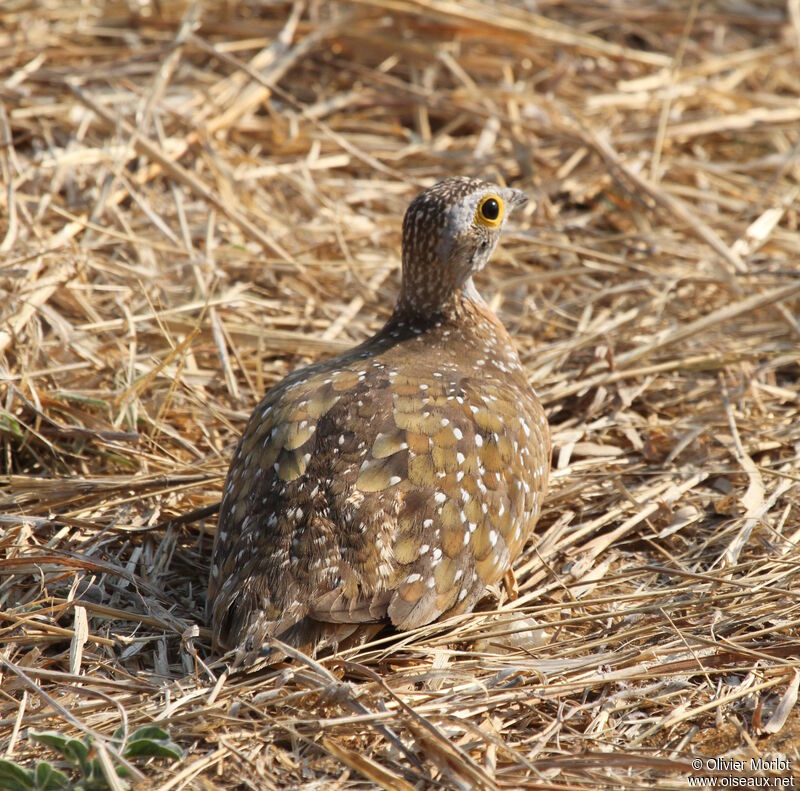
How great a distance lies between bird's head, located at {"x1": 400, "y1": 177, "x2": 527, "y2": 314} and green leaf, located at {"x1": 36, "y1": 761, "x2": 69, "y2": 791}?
2.86m

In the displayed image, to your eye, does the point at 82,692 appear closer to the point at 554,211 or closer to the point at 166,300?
the point at 166,300

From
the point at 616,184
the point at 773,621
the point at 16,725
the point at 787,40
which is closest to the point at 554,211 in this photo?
the point at 616,184

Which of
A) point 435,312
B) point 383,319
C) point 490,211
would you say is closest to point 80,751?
point 435,312

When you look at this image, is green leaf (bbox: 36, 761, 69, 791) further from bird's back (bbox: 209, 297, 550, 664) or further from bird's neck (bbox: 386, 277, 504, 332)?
bird's neck (bbox: 386, 277, 504, 332)

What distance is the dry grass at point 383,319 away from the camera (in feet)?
13.3

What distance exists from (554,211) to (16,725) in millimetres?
5306

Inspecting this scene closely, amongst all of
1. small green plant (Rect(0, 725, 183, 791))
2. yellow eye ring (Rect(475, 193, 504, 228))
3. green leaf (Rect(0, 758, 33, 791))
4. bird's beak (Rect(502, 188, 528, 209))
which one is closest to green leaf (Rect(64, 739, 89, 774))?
small green plant (Rect(0, 725, 183, 791))

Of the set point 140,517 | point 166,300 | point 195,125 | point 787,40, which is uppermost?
point 787,40

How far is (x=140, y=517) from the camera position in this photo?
17.3ft

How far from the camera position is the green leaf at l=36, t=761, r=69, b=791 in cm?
354

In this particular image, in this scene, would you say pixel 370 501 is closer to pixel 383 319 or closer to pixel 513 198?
pixel 513 198

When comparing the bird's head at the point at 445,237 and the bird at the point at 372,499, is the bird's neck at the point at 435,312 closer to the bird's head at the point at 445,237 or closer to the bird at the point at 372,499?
the bird's head at the point at 445,237

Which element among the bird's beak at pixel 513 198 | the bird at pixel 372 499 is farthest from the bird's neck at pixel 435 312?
the bird's beak at pixel 513 198

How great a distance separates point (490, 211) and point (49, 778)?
3.36 m
